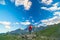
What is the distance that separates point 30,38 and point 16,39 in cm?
349

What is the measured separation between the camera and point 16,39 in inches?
1986

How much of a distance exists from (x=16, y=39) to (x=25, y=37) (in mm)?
2388

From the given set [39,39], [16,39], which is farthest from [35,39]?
[16,39]

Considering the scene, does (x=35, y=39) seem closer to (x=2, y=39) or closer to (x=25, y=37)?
(x=25, y=37)

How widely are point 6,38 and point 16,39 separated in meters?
2.92

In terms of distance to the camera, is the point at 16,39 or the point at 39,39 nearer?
the point at 16,39

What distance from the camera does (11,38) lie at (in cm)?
5138

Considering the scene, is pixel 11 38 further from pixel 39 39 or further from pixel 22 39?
pixel 39 39

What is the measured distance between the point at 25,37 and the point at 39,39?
14.7 feet

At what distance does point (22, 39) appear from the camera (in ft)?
163

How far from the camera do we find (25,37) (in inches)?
2019

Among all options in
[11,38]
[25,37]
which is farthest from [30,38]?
[11,38]

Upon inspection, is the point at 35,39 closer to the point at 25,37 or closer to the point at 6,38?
the point at 25,37

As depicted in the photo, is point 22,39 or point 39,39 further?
point 39,39
